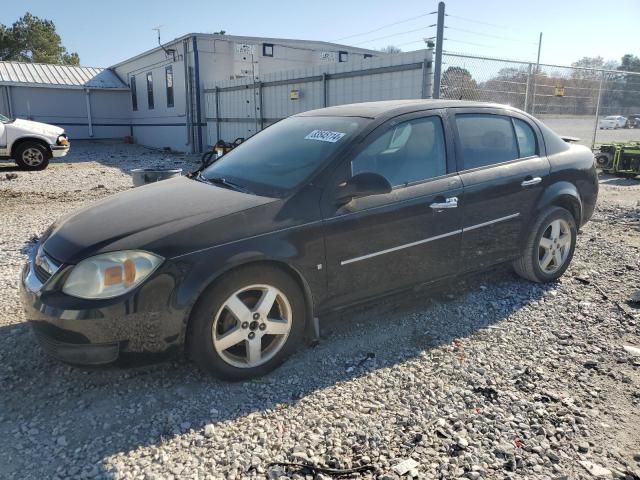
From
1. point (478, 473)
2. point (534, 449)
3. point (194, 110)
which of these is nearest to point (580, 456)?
point (534, 449)

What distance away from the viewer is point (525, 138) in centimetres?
445

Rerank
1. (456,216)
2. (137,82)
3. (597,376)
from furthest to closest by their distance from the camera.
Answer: (137,82)
(456,216)
(597,376)

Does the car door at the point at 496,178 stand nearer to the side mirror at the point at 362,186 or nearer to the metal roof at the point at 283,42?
the side mirror at the point at 362,186

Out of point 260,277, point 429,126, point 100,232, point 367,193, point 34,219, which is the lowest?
point 34,219

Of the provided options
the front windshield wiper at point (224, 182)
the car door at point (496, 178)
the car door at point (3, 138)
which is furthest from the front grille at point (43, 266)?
the car door at point (3, 138)

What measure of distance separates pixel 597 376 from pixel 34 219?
759 cm

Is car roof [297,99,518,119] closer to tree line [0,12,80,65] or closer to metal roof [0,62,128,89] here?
metal roof [0,62,128,89]

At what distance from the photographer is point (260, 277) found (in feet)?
9.77

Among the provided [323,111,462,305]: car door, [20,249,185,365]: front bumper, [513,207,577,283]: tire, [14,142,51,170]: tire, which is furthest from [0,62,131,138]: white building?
[513,207,577,283]: tire

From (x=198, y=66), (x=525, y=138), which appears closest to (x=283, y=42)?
(x=198, y=66)

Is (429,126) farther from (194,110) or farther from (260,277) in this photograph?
(194,110)

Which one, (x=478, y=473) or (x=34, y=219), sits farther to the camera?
(x=34, y=219)

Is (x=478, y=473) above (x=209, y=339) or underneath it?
underneath

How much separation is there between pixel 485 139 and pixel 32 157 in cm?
1294
